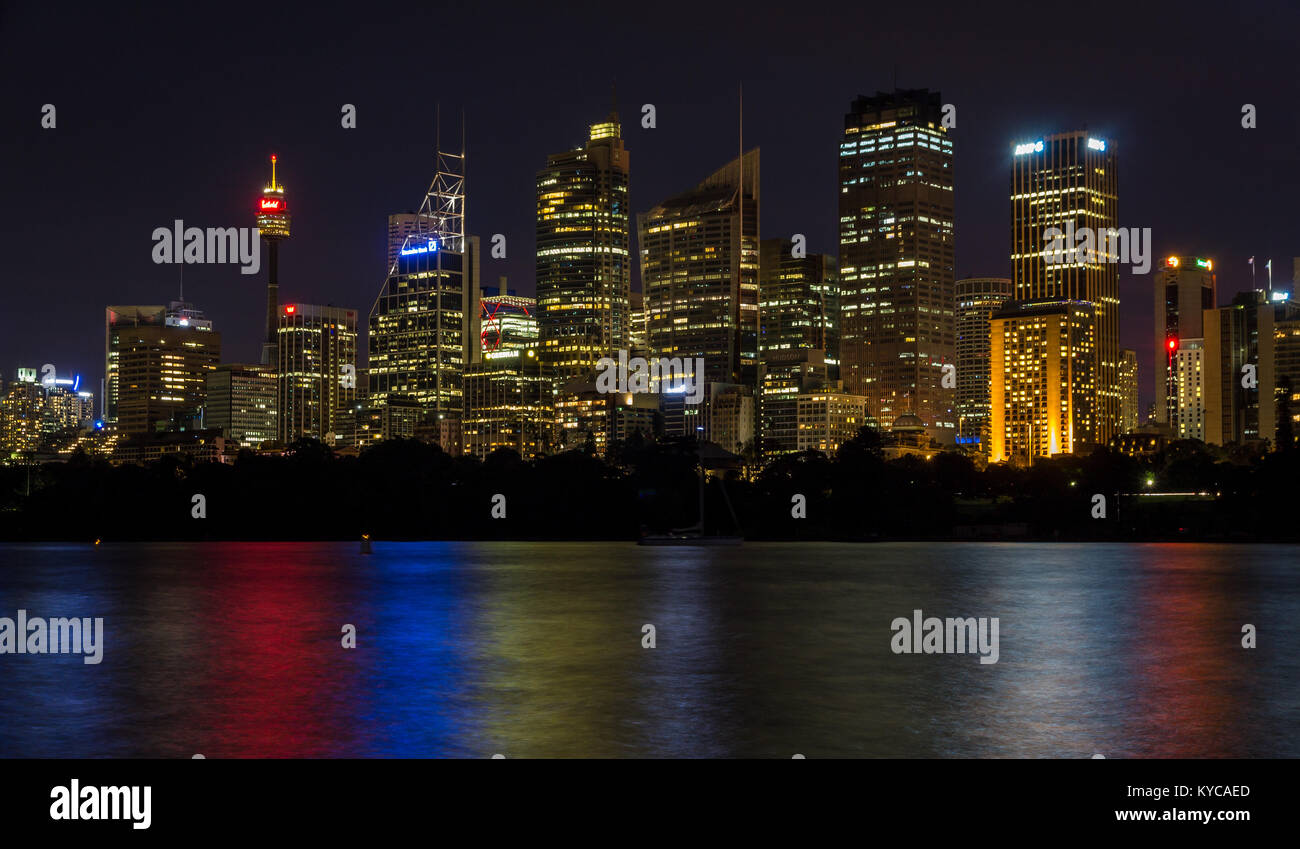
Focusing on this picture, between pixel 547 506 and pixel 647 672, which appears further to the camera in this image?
pixel 547 506

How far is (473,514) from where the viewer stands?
17225 centimetres

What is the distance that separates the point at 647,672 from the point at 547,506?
133946mm

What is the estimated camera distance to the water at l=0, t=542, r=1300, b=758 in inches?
1077

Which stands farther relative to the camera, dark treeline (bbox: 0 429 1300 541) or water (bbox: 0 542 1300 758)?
dark treeline (bbox: 0 429 1300 541)

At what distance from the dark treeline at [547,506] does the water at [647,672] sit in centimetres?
9065

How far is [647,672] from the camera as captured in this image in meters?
37.3

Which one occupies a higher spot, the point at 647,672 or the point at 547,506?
the point at 547,506

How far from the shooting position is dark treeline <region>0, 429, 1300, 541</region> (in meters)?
169

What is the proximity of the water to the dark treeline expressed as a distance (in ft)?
297

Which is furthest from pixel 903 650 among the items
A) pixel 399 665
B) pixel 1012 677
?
pixel 399 665

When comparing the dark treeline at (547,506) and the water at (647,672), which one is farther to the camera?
the dark treeline at (547,506)

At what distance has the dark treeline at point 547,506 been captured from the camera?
169 meters
